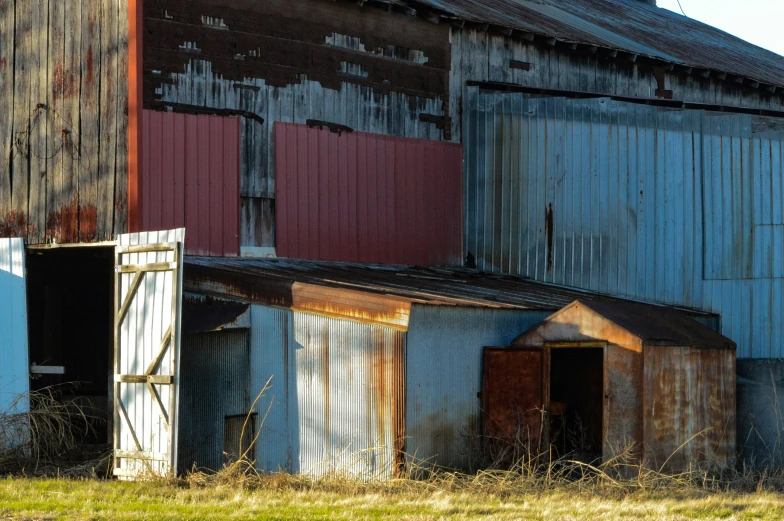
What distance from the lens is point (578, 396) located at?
15789mm

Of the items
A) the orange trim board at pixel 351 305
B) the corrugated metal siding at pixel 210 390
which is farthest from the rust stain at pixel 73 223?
the orange trim board at pixel 351 305

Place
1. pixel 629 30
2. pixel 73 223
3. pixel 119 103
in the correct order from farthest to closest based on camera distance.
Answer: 1. pixel 629 30
2. pixel 73 223
3. pixel 119 103

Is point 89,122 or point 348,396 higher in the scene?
point 89,122

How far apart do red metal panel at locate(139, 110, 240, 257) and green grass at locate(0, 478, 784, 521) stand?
485cm

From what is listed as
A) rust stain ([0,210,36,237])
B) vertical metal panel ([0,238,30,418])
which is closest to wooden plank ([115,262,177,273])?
vertical metal panel ([0,238,30,418])

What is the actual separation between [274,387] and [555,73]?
374 inches

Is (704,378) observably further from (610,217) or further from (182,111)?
(182,111)

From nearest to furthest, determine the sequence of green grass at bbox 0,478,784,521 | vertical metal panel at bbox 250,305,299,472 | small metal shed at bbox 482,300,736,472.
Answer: green grass at bbox 0,478,784,521 < small metal shed at bbox 482,300,736,472 < vertical metal panel at bbox 250,305,299,472

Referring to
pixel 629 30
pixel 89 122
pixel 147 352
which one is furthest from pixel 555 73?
pixel 147 352

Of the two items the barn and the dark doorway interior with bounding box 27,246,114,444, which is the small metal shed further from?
the dark doorway interior with bounding box 27,246,114,444

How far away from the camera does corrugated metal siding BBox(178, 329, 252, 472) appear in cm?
1420

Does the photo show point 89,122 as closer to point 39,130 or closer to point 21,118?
point 39,130

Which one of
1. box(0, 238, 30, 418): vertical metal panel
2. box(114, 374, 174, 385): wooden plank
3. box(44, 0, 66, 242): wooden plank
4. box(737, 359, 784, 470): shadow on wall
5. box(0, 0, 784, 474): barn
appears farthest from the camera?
box(44, 0, 66, 242): wooden plank

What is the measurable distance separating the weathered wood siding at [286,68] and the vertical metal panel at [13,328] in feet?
9.67
